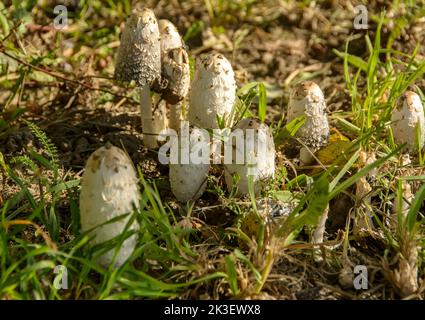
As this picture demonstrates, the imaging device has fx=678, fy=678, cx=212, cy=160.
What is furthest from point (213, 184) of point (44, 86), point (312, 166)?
point (44, 86)

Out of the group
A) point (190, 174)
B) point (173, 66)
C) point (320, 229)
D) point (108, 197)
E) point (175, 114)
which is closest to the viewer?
point (108, 197)

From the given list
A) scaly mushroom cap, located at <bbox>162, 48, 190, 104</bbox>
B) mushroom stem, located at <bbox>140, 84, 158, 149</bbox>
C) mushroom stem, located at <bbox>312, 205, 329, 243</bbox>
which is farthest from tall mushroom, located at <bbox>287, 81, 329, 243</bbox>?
mushroom stem, located at <bbox>140, 84, 158, 149</bbox>

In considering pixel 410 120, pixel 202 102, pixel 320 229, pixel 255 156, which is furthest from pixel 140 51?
pixel 410 120

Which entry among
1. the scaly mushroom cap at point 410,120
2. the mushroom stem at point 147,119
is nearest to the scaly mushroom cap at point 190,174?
the mushroom stem at point 147,119

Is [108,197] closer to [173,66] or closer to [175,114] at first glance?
[173,66]

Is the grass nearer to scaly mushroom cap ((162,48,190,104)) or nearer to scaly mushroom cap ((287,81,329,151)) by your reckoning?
scaly mushroom cap ((287,81,329,151))

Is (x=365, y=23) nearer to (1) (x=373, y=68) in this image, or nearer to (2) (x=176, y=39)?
(1) (x=373, y=68)
